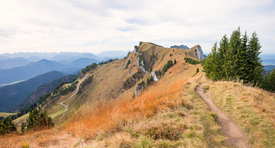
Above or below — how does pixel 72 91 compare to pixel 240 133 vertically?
below

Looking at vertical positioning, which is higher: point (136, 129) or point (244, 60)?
point (244, 60)

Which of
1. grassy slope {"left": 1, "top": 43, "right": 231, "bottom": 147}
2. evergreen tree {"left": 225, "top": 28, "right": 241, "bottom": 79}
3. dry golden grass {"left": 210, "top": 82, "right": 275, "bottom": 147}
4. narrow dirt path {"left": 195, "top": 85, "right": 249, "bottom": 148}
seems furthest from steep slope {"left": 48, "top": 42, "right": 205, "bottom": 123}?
grassy slope {"left": 1, "top": 43, "right": 231, "bottom": 147}

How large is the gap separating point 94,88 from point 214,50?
6254 inches

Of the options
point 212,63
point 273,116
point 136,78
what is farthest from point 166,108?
point 136,78

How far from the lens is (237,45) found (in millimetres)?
20062

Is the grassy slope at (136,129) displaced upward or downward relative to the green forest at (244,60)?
downward

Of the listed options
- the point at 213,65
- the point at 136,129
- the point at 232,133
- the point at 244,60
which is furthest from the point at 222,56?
the point at 136,129

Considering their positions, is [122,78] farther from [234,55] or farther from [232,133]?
[232,133]

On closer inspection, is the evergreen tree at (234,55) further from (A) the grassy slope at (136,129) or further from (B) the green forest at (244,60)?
(A) the grassy slope at (136,129)

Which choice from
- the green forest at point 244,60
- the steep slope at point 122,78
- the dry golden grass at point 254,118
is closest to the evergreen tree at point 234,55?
the green forest at point 244,60

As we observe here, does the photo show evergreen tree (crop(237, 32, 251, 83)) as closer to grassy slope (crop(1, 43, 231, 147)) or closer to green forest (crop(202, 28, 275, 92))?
green forest (crop(202, 28, 275, 92))

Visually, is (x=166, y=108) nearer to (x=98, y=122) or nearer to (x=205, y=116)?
(x=205, y=116)

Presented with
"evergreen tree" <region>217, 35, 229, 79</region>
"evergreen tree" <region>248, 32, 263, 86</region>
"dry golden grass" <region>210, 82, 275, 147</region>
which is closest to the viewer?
"dry golden grass" <region>210, 82, 275, 147</region>

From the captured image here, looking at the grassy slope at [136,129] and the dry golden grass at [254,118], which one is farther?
the dry golden grass at [254,118]
